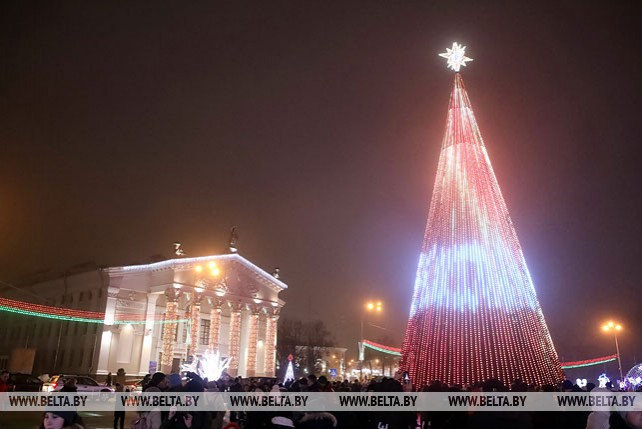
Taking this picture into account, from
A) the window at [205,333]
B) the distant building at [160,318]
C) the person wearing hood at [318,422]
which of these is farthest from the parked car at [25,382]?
the person wearing hood at [318,422]

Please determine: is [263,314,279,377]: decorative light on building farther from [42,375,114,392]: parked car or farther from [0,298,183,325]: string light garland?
[42,375,114,392]: parked car

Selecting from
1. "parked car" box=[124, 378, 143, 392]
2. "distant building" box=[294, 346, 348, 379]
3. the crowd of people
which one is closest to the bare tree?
"distant building" box=[294, 346, 348, 379]

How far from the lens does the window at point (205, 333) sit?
51625 millimetres

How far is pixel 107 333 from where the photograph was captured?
44125 mm

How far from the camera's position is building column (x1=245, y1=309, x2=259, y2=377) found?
5334 cm


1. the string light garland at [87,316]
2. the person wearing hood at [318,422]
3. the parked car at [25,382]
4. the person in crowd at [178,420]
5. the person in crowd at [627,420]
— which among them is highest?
the string light garland at [87,316]

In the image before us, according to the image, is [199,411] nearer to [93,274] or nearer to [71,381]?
[71,381]

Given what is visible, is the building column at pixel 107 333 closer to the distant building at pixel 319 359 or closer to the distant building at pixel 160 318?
the distant building at pixel 160 318

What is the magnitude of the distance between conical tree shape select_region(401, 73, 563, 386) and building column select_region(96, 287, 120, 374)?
A: 31.5 metres

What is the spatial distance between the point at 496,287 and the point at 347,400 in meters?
12.9

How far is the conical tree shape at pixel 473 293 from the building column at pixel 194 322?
30085 mm

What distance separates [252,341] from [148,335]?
11.3m

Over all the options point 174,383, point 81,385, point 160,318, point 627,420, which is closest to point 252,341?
point 160,318

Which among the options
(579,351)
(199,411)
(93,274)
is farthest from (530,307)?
(579,351)
